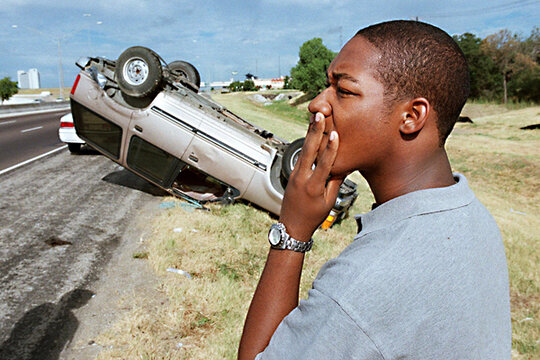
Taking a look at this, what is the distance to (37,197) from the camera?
27.5 feet

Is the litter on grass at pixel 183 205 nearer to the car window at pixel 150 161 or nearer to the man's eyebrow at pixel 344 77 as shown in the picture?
the car window at pixel 150 161

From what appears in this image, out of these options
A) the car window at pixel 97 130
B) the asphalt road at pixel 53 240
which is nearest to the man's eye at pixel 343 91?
the asphalt road at pixel 53 240

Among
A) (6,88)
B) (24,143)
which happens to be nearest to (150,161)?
(24,143)

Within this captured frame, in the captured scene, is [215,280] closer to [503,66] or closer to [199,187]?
[199,187]

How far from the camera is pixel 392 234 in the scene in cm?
104

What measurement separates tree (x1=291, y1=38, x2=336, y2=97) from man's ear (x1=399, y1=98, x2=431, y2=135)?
73.2 metres

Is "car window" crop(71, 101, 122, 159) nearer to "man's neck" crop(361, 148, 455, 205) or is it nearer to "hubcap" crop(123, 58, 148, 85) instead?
"hubcap" crop(123, 58, 148, 85)

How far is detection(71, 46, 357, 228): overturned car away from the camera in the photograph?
7.23 meters

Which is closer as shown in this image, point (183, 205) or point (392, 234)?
point (392, 234)

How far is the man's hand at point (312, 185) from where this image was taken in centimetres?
127

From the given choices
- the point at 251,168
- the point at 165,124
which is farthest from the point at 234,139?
the point at 165,124

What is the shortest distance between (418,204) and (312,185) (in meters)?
0.32

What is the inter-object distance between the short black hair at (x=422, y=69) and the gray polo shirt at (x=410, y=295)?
0.26 meters

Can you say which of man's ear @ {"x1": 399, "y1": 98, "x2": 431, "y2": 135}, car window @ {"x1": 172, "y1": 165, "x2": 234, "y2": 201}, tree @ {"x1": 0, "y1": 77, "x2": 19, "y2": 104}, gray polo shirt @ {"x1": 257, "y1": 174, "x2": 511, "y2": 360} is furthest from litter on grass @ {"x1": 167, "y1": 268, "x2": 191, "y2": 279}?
tree @ {"x1": 0, "y1": 77, "x2": 19, "y2": 104}
